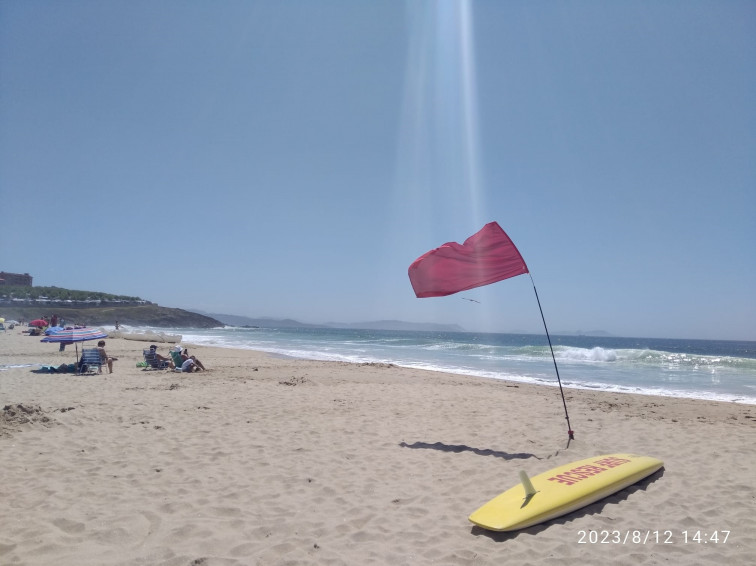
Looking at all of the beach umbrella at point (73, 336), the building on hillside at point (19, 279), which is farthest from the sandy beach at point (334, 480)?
the building on hillside at point (19, 279)

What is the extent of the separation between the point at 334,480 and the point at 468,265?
346 centimetres

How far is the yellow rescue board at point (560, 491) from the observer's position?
3924mm

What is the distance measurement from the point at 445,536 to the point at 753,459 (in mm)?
4796

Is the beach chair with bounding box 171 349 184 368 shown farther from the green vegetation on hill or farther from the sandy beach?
the green vegetation on hill

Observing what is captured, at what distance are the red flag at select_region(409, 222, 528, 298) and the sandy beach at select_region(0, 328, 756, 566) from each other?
2.26 m

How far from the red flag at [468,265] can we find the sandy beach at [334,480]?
7.42 feet

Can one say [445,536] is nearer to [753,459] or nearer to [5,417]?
[753,459]

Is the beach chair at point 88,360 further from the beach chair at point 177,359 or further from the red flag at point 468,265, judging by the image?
the red flag at point 468,265

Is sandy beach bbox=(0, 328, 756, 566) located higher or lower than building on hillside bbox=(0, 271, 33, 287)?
lower

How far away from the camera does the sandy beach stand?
138 inches

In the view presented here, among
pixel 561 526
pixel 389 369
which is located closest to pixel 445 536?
pixel 561 526

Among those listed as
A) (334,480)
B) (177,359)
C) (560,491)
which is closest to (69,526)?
(334,480)

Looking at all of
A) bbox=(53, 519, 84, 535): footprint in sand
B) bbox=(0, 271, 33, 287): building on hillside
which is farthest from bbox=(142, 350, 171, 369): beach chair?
bbox=(0, 271, 33, 287): building on hillside

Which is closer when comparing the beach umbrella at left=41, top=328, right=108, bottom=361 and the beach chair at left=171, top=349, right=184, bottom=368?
the beach umbrella at left=41, top=328, right=108, bottom=361
